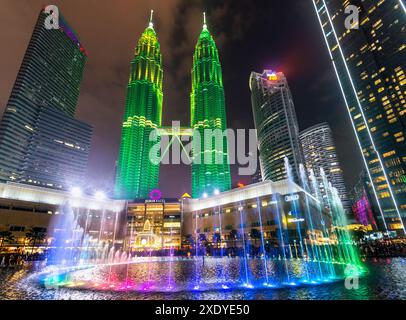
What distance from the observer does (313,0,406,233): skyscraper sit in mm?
90500

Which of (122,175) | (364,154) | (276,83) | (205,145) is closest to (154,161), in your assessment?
(122,175)

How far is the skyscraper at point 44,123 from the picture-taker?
13450cm

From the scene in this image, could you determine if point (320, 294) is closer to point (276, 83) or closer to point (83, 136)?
point (276, 83)

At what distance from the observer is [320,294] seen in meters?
12.6

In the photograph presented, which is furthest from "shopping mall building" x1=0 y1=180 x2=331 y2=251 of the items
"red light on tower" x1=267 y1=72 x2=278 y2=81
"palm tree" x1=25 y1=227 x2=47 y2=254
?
"red light on tower" x1=267 y1=72 x2=278 y2=81

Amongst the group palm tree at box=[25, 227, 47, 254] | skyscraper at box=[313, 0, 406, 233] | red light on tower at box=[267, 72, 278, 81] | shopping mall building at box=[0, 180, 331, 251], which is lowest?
palm tree at box=[25, 227, 47, 254]

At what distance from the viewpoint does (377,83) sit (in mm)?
98250

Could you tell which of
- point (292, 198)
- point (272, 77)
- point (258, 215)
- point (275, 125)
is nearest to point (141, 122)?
point (275, 125)

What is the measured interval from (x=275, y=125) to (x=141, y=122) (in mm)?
93894

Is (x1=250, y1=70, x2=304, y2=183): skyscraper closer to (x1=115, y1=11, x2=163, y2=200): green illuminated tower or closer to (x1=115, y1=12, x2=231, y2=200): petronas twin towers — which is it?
(x1=115, y1=12, x2=231, y2=200): petronas twin towers

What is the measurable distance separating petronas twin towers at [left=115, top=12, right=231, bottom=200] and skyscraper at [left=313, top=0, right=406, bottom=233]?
77.4m

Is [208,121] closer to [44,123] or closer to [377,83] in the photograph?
[377,83]
